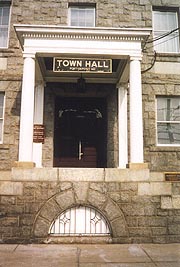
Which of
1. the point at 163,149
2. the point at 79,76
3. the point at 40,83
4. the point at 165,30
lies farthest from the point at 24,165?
the point at 165,30

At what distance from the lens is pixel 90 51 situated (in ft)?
23.8

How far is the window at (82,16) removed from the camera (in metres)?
9.77

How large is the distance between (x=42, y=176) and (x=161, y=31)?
267 inches

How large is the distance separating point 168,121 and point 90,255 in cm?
559

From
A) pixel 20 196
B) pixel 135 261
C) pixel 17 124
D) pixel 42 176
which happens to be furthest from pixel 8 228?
pixel 17 124

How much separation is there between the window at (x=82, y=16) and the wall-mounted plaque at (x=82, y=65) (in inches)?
122

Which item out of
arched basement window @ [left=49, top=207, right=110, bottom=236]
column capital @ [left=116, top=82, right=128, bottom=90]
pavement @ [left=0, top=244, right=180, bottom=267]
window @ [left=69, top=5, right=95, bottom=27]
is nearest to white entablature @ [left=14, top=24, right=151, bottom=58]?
column capital @ [left=116, top=82, right=128, bottom=90]

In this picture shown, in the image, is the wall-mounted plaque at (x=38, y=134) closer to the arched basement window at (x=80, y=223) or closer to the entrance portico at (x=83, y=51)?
the entrance portico at (x=83, y=51)

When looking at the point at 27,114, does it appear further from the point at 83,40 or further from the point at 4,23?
the point at 4,23

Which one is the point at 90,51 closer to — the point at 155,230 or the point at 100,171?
the point at 100,171

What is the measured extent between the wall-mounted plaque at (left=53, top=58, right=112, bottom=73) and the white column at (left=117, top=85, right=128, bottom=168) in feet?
6.73

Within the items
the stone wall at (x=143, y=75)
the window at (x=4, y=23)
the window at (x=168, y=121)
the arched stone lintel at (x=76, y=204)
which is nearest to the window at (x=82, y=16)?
the stone wall at (x=143, y=75)

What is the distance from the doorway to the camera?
9352 mm

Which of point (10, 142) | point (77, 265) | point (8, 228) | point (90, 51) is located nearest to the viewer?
point (77, 265)
